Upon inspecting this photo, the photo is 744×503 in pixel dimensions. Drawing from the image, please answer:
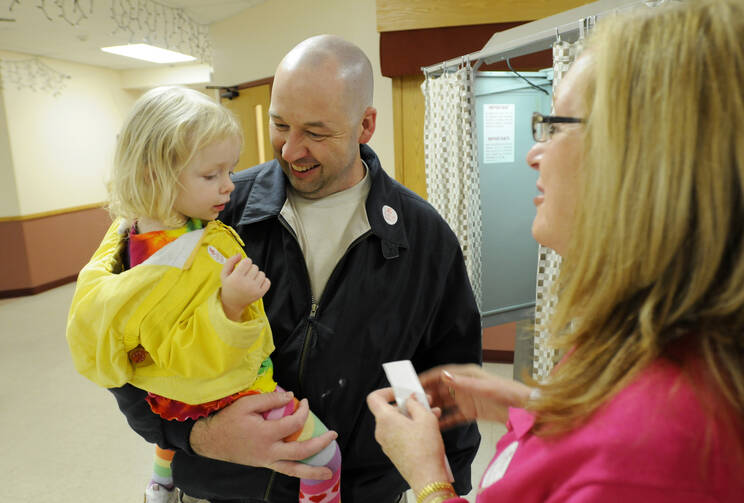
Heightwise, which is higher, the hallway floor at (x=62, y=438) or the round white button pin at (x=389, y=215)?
the round white button pin at (x=389, y=215)

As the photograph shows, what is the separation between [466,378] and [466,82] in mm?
2213

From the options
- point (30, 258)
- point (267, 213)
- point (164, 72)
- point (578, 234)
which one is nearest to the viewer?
point (578, 234)

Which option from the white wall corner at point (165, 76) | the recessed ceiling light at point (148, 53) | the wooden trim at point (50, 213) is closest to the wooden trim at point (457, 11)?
the recessed ceiling light at point (148, 53)

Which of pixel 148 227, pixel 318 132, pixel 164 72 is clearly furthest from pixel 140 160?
pixel 164 72

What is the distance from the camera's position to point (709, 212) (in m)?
0.55

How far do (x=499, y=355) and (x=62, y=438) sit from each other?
3342 mm

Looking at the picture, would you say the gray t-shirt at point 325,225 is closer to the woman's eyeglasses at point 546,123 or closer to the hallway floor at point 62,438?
the woman's eyeglasses at point 546,123

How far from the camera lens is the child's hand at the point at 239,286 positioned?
104 cm

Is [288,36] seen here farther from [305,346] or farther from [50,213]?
[305,346]

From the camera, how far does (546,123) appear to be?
78 centimetres

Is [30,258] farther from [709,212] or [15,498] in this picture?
[709,212]

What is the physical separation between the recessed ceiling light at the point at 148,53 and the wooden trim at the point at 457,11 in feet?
12.7

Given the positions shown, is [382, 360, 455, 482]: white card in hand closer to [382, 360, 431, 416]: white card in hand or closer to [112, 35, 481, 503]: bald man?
[382, 360, 431, 416]: white card in hand

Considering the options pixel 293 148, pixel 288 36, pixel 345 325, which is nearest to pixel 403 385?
pixel 345 325
